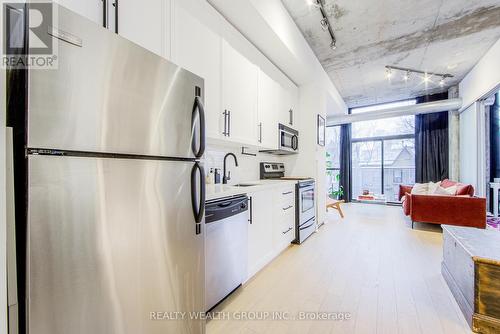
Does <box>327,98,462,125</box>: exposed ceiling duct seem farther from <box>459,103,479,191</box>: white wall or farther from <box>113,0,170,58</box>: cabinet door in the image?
<box>113,0,170,58</box>: cabinet door

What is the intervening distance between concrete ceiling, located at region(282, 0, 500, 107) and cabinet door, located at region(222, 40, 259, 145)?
3.25 ft

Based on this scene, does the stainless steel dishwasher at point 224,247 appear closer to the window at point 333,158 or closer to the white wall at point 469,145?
the white wall at point 469,145

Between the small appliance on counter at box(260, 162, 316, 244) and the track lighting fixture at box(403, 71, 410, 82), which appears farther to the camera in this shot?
the track lighting fixture at box(403, 71, 410, 82)

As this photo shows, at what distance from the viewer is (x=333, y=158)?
291 inches

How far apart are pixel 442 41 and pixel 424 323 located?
13.3 feet

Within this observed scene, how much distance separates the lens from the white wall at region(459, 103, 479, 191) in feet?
14.5

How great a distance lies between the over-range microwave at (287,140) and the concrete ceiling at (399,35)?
1.42 meters

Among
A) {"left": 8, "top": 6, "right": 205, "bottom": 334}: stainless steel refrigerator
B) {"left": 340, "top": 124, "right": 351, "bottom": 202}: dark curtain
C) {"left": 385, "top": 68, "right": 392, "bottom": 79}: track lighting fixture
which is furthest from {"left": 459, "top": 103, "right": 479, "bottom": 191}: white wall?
{"left": 8, "top": 6, "right": 205, "bottom": 334}: stainless steel refrigerator

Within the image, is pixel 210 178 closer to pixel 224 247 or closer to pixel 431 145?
pixel 224 247

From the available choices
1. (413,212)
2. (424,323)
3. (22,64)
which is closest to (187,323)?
(22,64)

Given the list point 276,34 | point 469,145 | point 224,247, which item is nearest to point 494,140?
point 469,145

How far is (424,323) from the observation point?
1.58 m

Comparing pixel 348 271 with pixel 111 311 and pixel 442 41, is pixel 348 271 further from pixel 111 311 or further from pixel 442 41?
pixel 442 41

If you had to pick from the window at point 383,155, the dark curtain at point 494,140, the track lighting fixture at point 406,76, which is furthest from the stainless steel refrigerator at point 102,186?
the window at point 383,155
